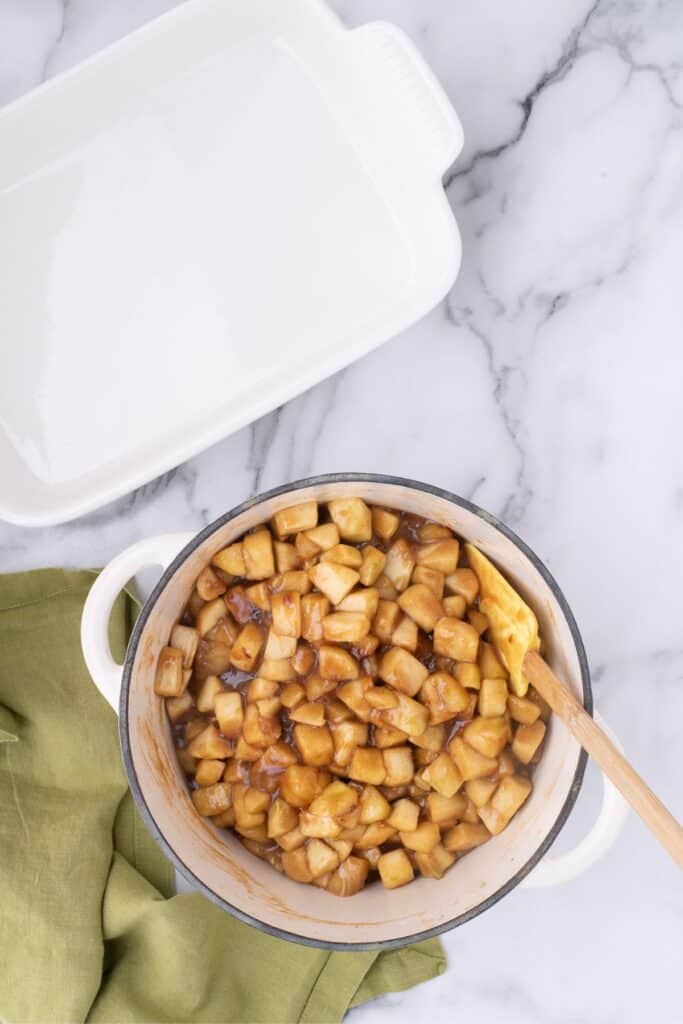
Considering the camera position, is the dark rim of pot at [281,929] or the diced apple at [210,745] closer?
the dark rim of pot at [281,929]

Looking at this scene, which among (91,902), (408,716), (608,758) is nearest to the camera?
(608,758)

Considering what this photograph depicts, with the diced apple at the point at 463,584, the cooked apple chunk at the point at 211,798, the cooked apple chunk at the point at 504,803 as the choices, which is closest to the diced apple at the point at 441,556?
the diced apple at the point at 463,584

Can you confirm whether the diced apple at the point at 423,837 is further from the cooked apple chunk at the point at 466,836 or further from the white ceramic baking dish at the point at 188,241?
the white ceramic baking dish at the point at 188,241

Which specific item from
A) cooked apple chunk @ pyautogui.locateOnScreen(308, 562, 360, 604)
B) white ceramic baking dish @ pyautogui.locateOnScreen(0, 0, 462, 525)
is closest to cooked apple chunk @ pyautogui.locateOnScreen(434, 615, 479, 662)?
cooked apple chunk @ pyautogui.locateOnScreen(308, 562, 360, 604)

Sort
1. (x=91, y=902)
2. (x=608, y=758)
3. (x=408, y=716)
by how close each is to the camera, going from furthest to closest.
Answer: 1. (x=91, y=902)
2. (x=408, y=716)
3. (x=608, y=758)

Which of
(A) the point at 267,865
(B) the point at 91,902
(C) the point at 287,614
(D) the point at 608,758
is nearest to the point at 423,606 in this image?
(C) the point at 287,614

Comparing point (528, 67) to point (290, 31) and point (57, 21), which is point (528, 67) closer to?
point (290, 31)

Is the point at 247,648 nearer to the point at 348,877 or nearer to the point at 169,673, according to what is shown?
the point at 169,673
